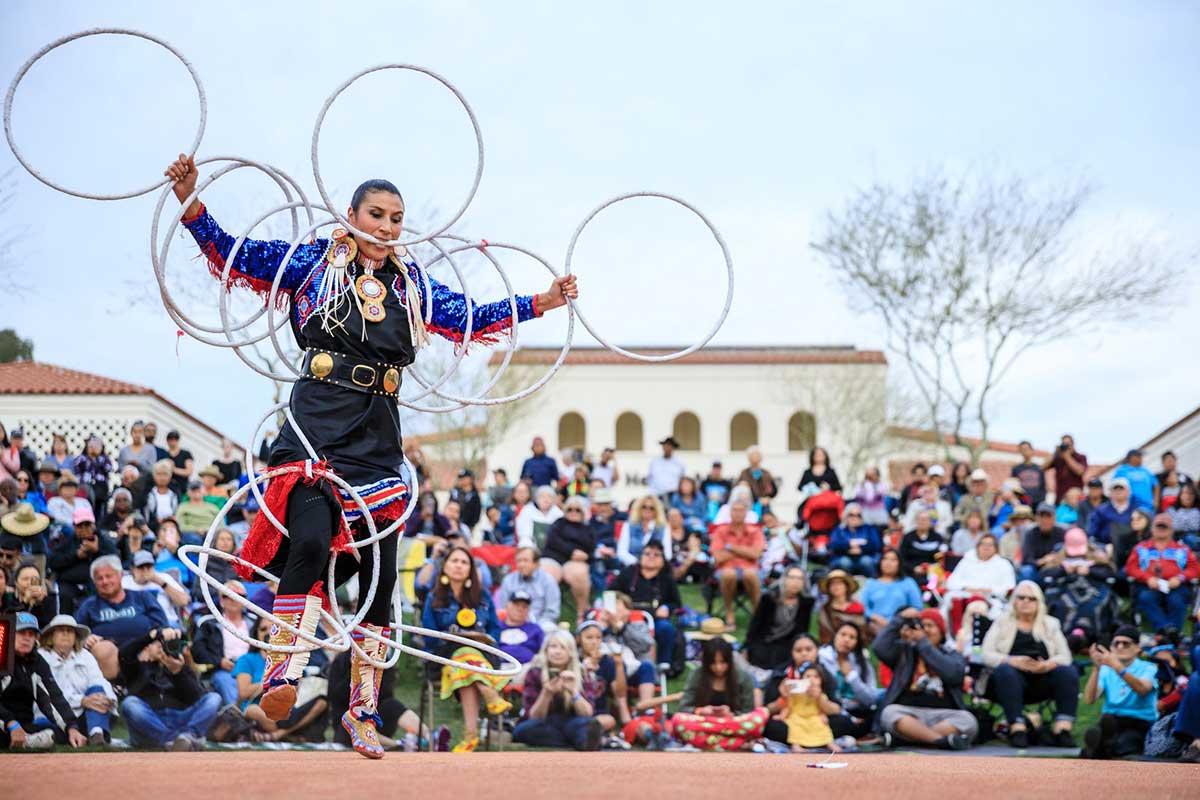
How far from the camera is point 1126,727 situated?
10.4 m

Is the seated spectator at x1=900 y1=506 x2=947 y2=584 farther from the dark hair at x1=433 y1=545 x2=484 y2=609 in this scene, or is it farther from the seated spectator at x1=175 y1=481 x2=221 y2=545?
the seated spectator at x1=175 y1=481 x2=221 y2=545

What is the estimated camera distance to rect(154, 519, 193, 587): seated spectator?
12.0 metres

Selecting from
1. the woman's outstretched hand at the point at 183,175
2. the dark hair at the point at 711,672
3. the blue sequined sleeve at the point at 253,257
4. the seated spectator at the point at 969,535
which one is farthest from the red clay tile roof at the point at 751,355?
the woman's outstretched hand at the point at 183,175

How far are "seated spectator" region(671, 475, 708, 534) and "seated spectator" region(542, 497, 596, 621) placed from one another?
2167 mm

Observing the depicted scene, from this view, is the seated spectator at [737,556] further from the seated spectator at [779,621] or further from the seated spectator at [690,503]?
the seated spectator at [690,503]

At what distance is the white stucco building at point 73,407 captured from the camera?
25297mm

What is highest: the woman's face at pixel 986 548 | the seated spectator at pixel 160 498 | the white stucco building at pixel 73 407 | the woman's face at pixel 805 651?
the white stucco building at pixel 73 407

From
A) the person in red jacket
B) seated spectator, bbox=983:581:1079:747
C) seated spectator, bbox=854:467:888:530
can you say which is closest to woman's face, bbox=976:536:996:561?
seated spectator, bbox=983:581:1079:747

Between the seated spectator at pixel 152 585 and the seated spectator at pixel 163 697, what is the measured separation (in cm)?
55

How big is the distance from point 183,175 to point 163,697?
5.66 m

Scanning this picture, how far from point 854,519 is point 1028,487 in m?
4.15

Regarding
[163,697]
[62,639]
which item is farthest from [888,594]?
[62,639]

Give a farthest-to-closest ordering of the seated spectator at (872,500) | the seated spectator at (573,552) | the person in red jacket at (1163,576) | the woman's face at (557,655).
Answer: the seated spectator at (872,500) → the seated spectator at (573,552) → the person in red jacket at (1163,576) → the woman's face at (557,655)

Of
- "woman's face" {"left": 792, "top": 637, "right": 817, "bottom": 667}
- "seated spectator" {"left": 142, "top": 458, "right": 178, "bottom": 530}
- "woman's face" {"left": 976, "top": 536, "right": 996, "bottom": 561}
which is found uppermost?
"seated spectator" {"left": 142, "top": 458, "right": 178, "bottom": 530}
